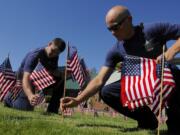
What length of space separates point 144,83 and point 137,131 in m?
0.84

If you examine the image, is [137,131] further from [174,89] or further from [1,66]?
[1,66]

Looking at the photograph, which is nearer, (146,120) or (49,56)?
(146,120)

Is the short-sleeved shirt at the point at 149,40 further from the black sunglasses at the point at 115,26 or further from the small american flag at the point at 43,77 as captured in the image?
the small american flag at the point at 43,77

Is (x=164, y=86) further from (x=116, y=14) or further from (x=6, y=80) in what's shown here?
(x=6, y=80)

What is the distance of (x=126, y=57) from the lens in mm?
7059

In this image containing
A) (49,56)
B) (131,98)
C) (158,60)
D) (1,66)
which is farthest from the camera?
(1,66)

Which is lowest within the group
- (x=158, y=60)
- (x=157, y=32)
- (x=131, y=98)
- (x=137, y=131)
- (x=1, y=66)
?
(x=137, y=131)

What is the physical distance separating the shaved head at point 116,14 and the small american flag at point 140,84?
593mm

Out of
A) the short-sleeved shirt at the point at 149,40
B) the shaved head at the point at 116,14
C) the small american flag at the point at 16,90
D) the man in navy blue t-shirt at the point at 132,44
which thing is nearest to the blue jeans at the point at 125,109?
the man in navy blue t-shirt at the point at 132,44

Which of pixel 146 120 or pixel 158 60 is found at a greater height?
pixel 158 60

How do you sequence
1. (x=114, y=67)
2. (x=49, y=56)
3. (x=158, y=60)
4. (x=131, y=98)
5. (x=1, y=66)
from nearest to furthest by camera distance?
1. (x=158, y=60)
2. (x=131, y=98)
3. (x=114, y=67)
4. (x=49, y=56)
5. (x=1, y=66)

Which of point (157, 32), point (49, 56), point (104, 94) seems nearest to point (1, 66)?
point (49, 56)

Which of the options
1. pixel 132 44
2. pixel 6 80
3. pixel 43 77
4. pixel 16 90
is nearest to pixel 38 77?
pixel 43 77

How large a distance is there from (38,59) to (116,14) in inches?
200
